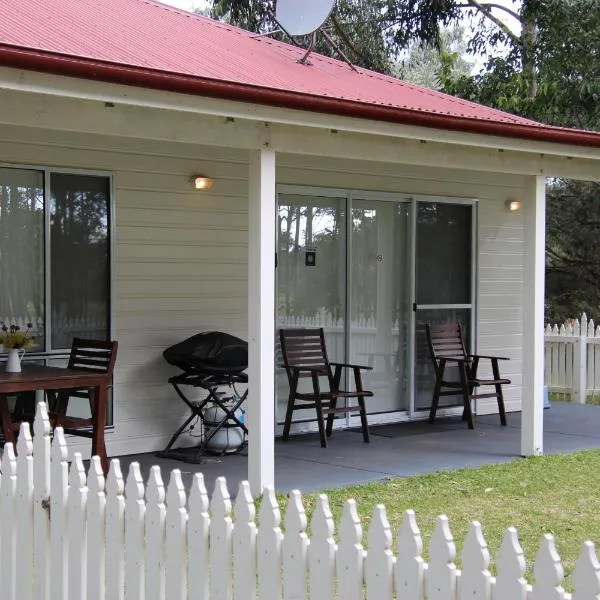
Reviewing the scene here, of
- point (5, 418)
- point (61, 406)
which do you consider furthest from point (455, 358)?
point (5, 418)

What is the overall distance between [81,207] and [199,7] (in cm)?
3297

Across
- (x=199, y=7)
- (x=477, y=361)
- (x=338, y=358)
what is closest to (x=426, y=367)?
(x=477, y=361)

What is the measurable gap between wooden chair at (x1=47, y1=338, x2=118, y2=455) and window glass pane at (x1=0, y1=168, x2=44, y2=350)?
1.26ft

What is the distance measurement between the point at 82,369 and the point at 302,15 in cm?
368

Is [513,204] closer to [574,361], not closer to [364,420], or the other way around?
[574,361]

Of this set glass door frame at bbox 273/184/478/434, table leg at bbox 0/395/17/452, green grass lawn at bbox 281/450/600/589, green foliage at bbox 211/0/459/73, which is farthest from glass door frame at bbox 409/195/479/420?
green foliage at bbox 211/0/459/73

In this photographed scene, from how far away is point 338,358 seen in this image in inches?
371

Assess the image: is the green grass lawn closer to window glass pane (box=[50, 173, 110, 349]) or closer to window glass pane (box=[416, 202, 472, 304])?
window glass pane (box=[50, 173, 110, 349])

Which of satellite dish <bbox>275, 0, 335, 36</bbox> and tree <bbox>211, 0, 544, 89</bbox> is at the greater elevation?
tree <bbox>211, 0, 544, 89</bbox>

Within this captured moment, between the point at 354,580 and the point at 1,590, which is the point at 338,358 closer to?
the point at 1,590

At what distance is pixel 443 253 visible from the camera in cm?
1023

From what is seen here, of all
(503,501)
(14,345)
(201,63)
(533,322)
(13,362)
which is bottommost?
(503,501)

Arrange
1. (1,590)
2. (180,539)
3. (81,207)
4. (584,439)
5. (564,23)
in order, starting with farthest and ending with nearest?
(564,23), (584,439), (81,207), (1,590), (180,539)

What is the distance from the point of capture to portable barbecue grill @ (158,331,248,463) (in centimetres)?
769
